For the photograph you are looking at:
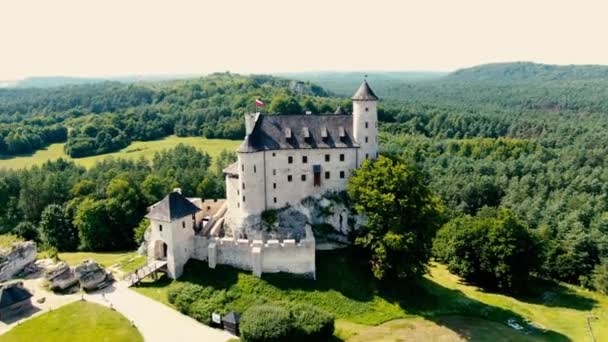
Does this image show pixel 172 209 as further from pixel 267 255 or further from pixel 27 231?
pixel 27 231

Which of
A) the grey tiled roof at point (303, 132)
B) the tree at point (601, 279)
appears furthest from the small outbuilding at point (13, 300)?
the tree at point (601, 279)

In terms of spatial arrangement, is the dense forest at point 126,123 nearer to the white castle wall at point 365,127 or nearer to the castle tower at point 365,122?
the castle tower at point 365,122

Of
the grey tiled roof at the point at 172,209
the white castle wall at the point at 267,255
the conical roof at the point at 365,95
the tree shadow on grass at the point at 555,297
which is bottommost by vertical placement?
the tree shadow on grass at the point at 555,297

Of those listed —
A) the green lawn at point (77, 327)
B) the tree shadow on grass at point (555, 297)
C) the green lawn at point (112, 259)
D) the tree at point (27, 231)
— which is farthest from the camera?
the tree at point (27, 231)

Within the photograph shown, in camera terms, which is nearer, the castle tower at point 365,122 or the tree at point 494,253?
the castle tower at point 365,122

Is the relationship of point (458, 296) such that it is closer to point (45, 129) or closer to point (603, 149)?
point (603, 149)

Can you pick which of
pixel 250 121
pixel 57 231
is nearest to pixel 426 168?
pixel 250 121

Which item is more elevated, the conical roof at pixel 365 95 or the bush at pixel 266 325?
the conical roof at pixel 365 95
